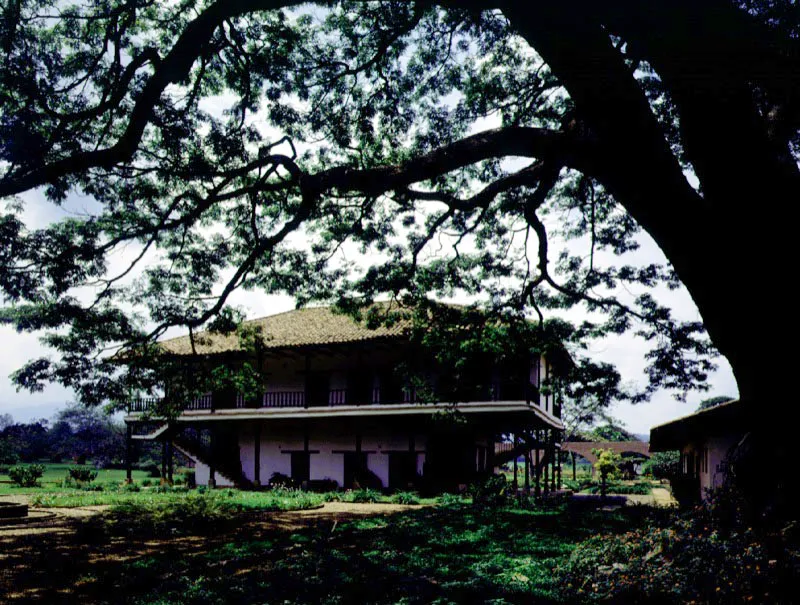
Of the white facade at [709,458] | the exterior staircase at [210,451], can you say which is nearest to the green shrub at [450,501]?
the white facade at [709,458]

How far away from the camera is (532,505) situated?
1652 centimetres

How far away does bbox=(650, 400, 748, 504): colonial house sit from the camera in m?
13.2

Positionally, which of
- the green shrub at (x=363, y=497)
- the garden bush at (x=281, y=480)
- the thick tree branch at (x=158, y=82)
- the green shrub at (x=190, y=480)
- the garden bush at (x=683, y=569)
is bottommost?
the green shrub at (x=190, y=480)

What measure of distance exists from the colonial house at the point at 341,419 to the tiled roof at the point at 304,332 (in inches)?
2.3

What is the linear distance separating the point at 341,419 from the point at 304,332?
3762 millimetres

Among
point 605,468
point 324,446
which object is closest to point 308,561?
point 324,446

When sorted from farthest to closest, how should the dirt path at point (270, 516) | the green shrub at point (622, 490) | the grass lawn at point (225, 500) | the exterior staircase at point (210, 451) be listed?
the green shrub at point (622, 490) < the exterior staircase at point (210, 451) < the grass lawn at point (225, 500) < the dirt path at point (270, 516)

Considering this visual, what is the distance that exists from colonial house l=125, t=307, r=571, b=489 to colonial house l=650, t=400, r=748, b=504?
4.59 metres

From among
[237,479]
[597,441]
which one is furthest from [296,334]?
[597,441]

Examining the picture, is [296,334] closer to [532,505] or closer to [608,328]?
[532,505]

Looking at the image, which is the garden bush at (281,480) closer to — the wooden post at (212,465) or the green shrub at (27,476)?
the wooden post at (212,465)

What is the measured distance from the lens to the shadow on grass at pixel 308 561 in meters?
6.20

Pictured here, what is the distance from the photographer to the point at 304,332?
2477 centimetres

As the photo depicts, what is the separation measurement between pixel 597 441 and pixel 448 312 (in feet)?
160
